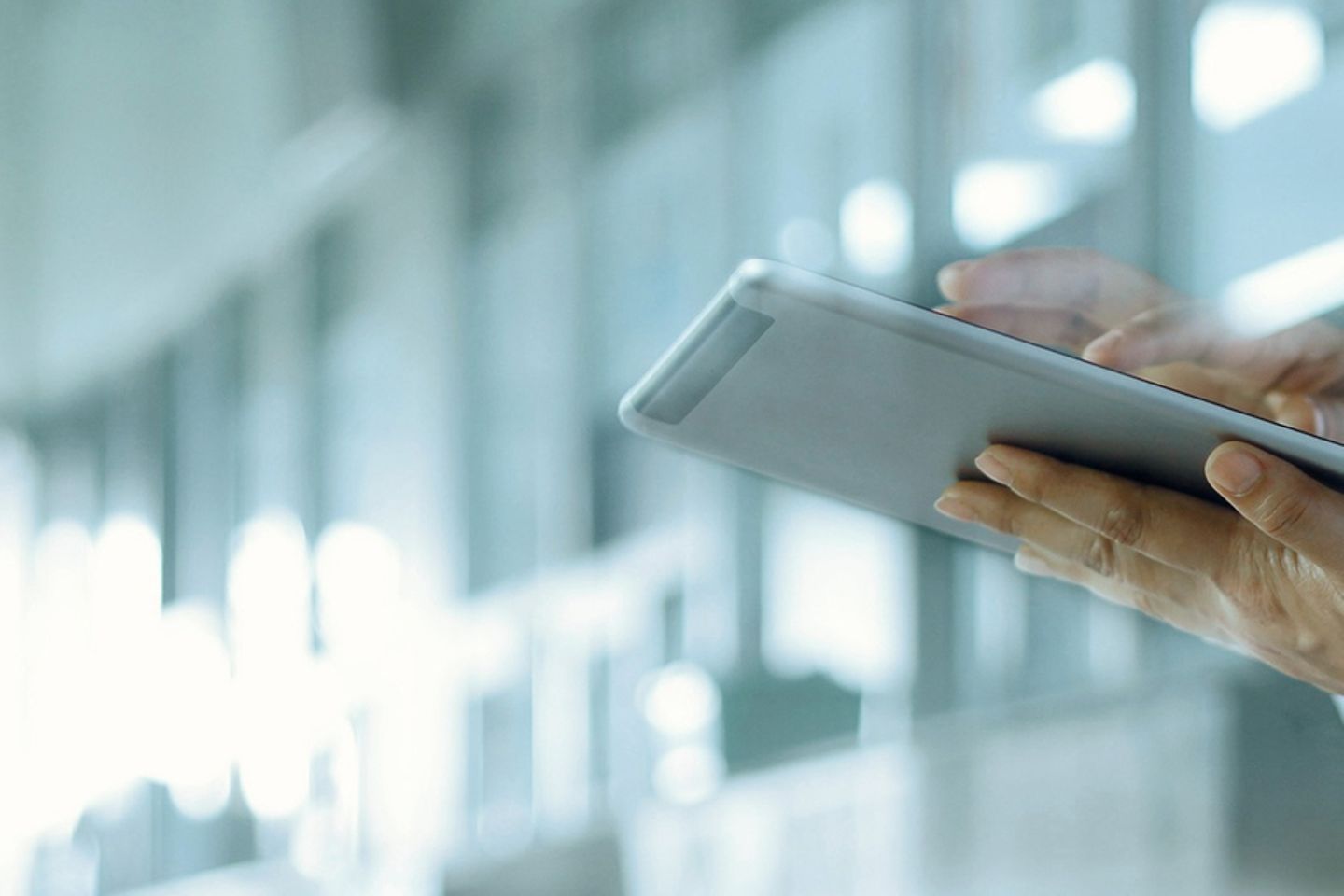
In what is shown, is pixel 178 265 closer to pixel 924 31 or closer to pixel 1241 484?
pixel 924 31

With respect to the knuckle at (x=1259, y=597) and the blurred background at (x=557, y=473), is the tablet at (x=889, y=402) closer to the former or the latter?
the knuckle at (x=1259, y=597)

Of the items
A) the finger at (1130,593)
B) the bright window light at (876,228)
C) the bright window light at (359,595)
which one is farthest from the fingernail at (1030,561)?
the bright window light at (359,595)

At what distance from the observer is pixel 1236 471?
25.8 inches

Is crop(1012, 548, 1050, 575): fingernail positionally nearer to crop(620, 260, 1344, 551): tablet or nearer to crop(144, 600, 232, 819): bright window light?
crop(620, 260, 1344, 551): tablet

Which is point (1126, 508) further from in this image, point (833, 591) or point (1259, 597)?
point (833, 591)

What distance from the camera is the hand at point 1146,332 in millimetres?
840

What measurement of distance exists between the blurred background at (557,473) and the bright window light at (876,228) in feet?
0.03

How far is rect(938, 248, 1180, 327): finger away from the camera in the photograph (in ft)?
2.73

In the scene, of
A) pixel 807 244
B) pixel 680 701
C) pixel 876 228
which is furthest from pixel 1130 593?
pixel 680 701

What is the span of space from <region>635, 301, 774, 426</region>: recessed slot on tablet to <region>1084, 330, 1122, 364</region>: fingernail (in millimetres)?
256

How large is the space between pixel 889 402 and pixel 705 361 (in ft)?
0.30

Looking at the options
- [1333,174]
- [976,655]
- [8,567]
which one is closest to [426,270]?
[8,567]

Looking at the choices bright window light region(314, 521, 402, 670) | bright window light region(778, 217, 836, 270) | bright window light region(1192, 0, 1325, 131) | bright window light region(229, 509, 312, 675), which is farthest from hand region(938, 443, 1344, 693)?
bright window light region(229, 509, 312, 675)

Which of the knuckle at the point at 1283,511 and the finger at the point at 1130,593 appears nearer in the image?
the knuckle at the point at 1283,511
